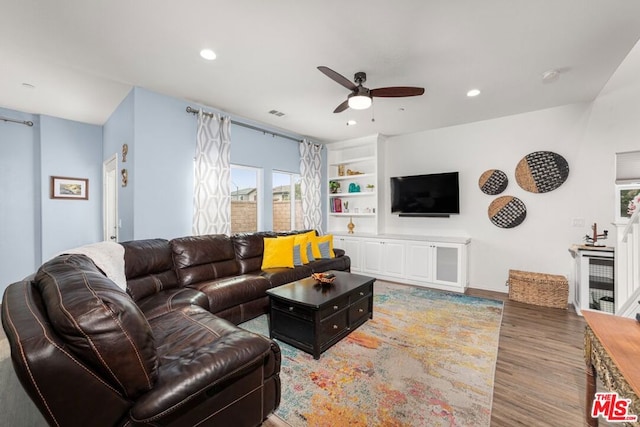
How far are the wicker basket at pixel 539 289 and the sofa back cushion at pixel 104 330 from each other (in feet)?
14.5

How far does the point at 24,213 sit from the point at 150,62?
136 inches

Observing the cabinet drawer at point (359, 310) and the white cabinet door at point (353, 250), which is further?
the white cabinet door at point (353, 250)

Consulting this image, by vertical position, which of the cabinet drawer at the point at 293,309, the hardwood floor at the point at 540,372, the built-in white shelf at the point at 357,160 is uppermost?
the built-in white shelf at the point at 357,160

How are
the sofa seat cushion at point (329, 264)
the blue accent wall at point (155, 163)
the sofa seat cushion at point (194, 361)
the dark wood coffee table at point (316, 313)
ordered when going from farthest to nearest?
the sofa seat cushion at point (329, 264)
the blue accent wall at point (155, 163)
the dark wood coffee table at point (316, 313)
the sofa seat cushion at point (194, 361)

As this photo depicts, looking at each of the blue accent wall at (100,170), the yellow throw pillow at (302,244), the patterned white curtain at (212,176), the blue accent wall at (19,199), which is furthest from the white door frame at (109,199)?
the yellow throw pillow at (302,244)

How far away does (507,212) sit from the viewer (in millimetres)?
4184

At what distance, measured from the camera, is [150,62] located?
2.68 m

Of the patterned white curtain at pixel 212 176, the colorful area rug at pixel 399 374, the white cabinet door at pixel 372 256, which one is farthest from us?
the white cabinet door at pixel 372 256

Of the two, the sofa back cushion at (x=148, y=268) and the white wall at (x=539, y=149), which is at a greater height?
the white wall at (x=539, y=149)

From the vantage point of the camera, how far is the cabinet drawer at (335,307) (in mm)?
2432

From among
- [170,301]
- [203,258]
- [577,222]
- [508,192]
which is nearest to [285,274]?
[203,258]

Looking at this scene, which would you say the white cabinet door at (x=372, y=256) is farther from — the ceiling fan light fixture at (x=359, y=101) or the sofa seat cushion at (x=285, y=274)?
the ceiling fan light fixture at (x=359, y=101)

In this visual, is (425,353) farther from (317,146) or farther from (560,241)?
(317,146)

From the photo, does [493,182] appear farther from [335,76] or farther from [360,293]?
[335,76]
